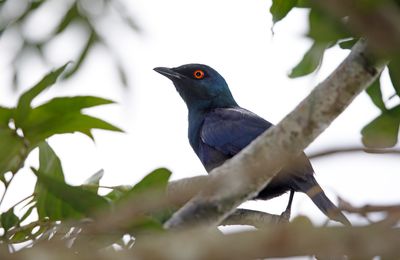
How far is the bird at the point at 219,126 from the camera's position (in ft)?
19.6

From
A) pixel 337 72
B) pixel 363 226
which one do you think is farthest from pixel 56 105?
pixel 363 226

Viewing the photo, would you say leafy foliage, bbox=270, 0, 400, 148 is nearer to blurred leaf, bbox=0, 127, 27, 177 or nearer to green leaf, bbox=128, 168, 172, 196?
green leaf, bbox=128, 168, 172, 196

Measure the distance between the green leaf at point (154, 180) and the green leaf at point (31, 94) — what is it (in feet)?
1.83

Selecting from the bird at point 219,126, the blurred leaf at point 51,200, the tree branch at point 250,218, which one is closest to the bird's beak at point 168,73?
the bird at point 219,126

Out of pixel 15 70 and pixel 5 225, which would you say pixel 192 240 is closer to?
pixel 5 225

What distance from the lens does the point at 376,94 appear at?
438cm

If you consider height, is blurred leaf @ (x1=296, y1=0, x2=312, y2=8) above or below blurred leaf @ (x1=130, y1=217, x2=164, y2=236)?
above

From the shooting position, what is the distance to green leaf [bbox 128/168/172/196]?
2.86 metres

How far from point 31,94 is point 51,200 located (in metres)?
0.58

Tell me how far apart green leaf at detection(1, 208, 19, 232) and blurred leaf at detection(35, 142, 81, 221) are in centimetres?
13

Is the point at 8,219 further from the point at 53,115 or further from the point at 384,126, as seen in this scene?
the point at 384,126

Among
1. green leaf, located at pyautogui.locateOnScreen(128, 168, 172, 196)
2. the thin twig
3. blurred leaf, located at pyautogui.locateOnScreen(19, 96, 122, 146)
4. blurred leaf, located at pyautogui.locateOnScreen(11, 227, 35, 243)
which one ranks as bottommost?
blurred leaf, located at pyautogui.locateOnScreen(11, 227, 35, 243)

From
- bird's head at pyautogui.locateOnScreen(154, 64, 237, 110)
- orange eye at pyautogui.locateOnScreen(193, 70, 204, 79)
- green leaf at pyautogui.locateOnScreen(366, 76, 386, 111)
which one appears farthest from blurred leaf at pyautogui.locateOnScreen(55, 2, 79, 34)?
orange eye at pyautogui.locateOnScreen(193, 70, 204, 79)

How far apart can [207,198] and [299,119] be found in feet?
1.57
